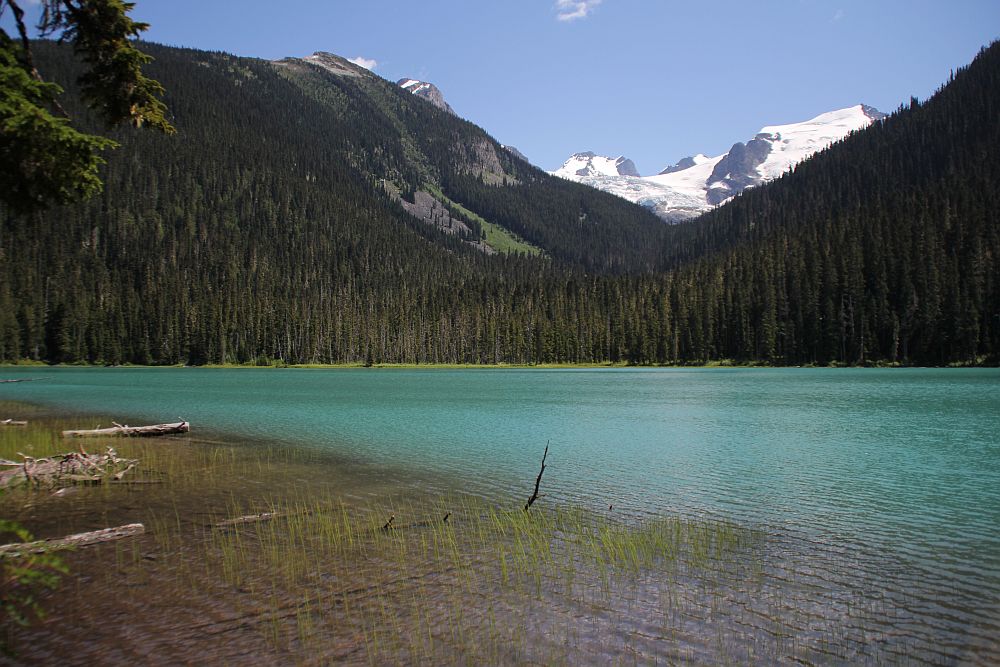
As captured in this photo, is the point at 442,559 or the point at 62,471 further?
the point at 62,471

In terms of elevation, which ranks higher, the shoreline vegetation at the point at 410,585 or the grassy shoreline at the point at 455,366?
the grassy shoreline at the point at 455,366

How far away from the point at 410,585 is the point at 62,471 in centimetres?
1289

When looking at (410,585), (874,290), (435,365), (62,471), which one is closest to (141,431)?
(62,471)

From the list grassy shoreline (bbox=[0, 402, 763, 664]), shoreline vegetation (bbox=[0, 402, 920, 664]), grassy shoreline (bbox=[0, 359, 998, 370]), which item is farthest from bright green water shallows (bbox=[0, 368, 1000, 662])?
grassy shoreline (bbox=[0, 359, 998, 370])

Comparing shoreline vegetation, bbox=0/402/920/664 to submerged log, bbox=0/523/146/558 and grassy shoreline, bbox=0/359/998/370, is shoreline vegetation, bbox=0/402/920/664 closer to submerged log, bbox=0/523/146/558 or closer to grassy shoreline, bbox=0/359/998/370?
submerged log, bbox=0/523/146/558

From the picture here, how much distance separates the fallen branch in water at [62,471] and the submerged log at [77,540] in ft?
18.6

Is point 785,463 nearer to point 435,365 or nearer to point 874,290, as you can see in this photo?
point 874,290

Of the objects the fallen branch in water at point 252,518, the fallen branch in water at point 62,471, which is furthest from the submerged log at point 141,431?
the fallen branch in water at point 252,518

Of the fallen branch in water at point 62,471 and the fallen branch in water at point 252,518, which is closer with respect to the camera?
the fallen branch in water at point 252,518

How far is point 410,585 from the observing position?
31.7ft

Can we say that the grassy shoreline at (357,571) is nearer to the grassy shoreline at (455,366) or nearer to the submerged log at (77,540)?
the submerged log at (77,540)

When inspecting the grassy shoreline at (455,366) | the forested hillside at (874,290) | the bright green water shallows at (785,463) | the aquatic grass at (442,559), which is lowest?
the bright green water shallows at (785,463)

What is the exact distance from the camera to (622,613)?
28.5 ft

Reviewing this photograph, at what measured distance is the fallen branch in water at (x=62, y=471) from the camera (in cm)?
1561
